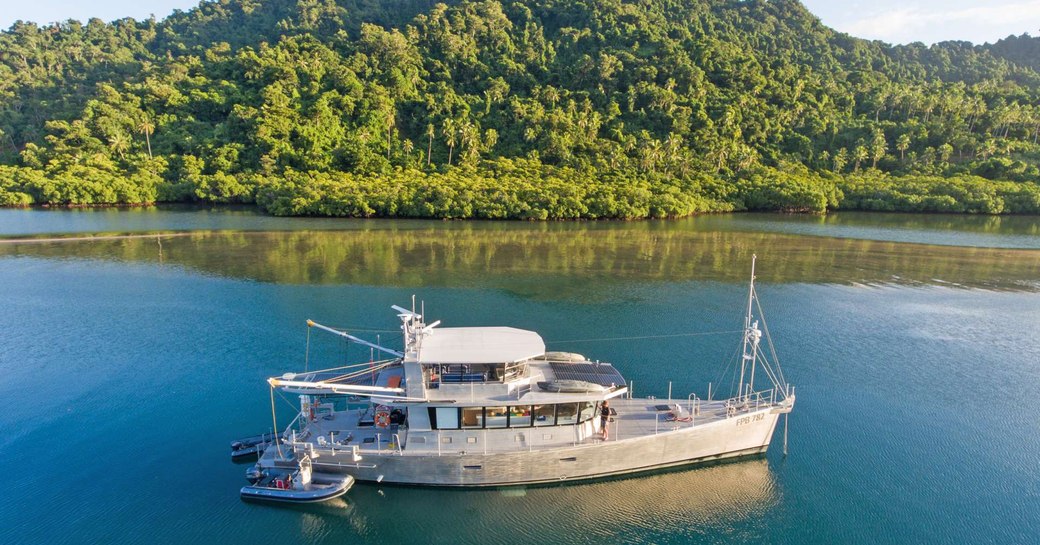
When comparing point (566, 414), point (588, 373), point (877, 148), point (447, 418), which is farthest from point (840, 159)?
point (447, 418)

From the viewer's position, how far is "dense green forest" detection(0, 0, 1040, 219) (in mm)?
97312

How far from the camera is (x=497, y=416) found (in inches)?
834

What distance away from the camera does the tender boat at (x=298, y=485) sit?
20250 mm

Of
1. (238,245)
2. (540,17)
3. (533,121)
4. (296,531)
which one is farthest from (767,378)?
(540,17)

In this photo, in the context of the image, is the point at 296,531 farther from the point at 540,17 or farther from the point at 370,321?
the point at 540,17

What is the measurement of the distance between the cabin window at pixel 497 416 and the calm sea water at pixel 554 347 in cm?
269

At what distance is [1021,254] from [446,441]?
7941cm

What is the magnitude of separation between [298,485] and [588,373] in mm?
12035

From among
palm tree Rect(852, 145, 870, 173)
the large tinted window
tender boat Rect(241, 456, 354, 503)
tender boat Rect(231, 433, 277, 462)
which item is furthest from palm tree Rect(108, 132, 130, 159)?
palm tree Rect(852, 145, 870, 173)

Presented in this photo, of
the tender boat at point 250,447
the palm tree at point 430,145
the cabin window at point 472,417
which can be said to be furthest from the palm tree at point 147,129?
the cabin window at point 472,417

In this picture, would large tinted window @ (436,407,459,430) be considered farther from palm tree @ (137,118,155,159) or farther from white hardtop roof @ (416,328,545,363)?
palm tree @ (137,118,155,159)

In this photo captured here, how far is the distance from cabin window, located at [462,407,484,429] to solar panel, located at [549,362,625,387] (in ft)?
11.3

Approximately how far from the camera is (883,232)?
8144cm

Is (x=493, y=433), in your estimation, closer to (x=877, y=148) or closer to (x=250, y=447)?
(x=250, y=447)
